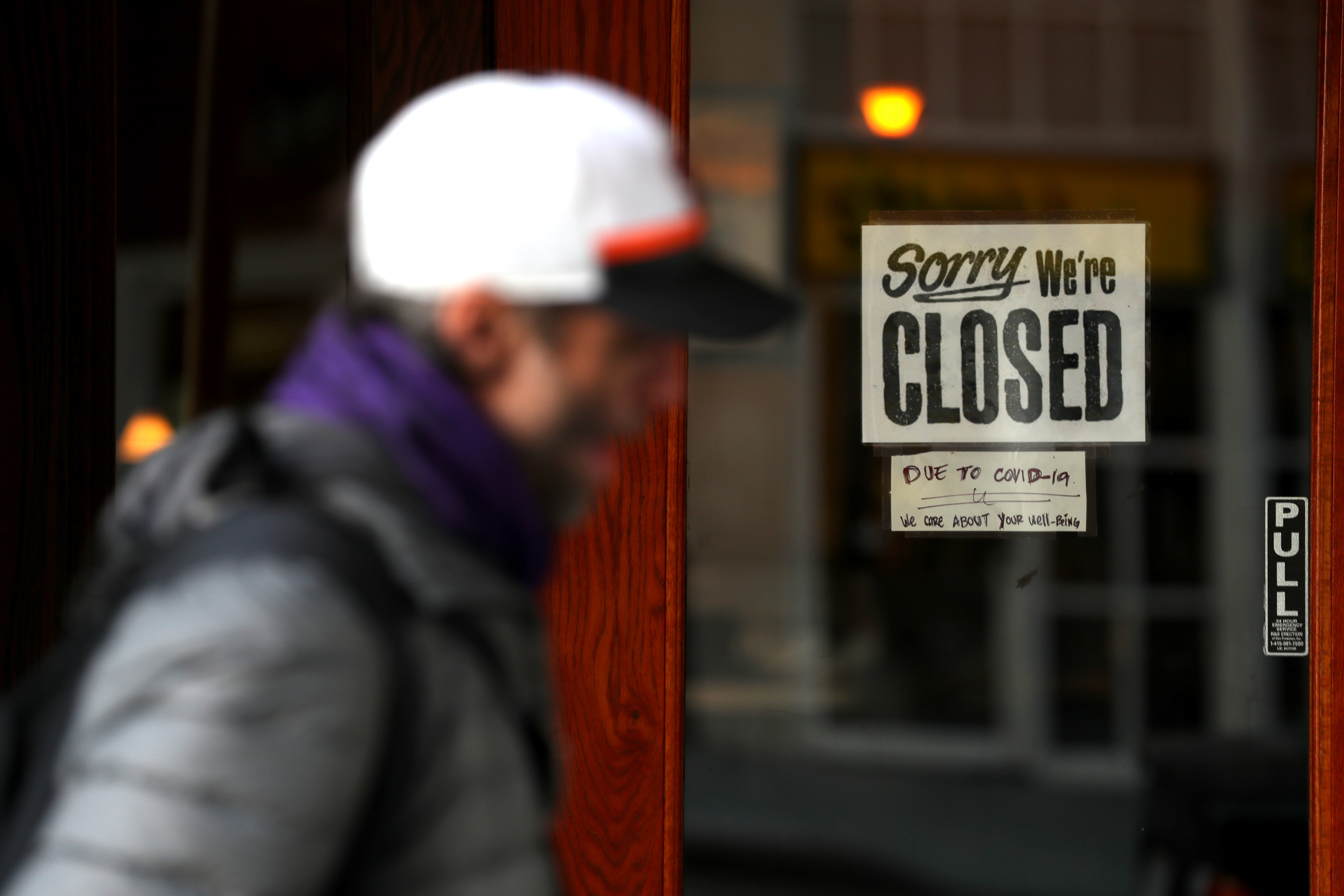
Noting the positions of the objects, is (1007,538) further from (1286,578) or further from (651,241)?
(651,241)

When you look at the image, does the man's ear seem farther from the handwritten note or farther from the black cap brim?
the handwritten note

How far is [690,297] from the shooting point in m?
1.20

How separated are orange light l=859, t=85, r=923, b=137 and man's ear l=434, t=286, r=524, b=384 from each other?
1.91 metres

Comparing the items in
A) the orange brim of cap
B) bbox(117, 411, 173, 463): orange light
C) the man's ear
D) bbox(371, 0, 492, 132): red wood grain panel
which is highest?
bbox(371, 0, 492, 132): red wood grain panel

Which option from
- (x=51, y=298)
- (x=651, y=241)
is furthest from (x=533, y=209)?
(x=51, y=298)

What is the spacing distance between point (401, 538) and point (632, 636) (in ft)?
5.99

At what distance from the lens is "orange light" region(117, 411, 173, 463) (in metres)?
3.06

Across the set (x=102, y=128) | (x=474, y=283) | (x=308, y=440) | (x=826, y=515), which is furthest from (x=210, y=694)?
(x=102, y=128)

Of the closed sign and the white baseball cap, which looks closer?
the white baseball cap

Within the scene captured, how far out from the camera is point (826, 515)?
2959 millimetres

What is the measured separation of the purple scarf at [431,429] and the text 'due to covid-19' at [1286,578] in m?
2.02

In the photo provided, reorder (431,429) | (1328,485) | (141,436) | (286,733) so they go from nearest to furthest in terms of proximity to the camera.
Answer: (286,733)
(431,429)
(1328,485)
(141,436)

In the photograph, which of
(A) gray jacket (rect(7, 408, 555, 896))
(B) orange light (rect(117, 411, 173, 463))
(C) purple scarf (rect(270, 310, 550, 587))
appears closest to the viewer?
(A) gray jacket (rect(7, 408, 555, 896))

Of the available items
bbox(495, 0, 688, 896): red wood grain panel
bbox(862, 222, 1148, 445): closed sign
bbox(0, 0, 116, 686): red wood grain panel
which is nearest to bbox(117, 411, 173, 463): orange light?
bbox(0, 0, 116, 686): red wood grain panel
